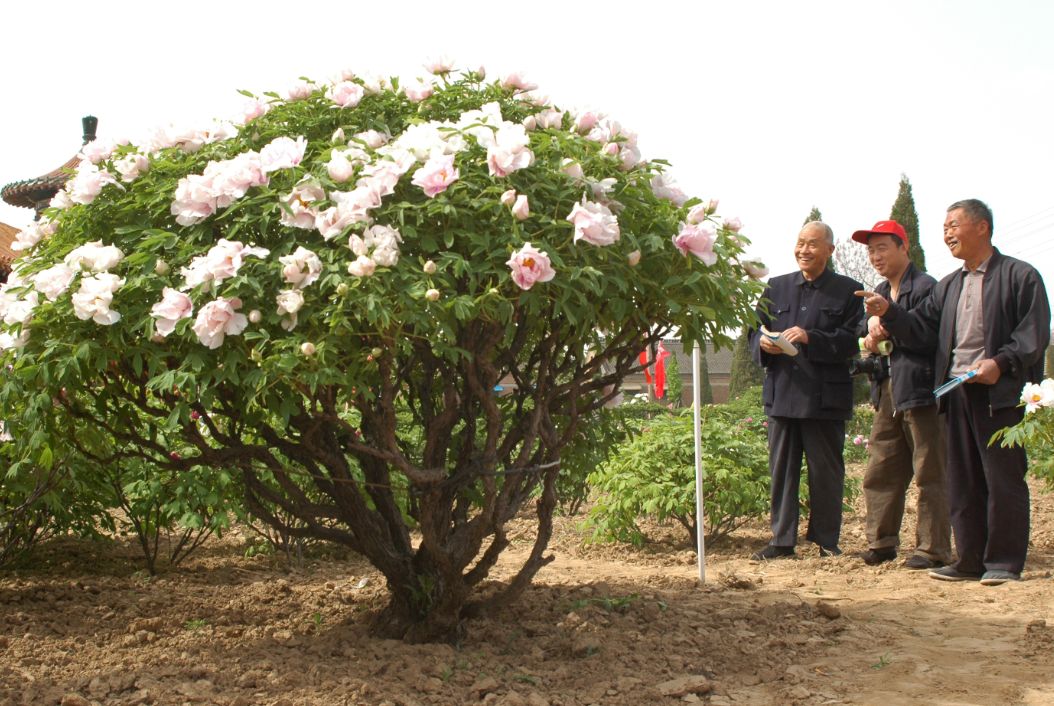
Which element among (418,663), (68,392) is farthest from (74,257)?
(418,663)

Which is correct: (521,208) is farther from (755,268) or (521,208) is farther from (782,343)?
(782,343)

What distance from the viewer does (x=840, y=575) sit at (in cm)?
583

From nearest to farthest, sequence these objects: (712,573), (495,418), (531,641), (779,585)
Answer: (495,418) → (531,641) → (779,585) → (712,573)

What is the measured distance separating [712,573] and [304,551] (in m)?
2.45

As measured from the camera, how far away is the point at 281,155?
3463 millimetres

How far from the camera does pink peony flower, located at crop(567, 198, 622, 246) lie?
323cm

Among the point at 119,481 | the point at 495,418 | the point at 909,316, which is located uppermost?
the point at 909,316

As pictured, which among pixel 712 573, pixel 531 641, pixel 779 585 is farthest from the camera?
pixel 712 573

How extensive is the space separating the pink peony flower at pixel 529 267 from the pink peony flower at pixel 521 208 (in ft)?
0.31

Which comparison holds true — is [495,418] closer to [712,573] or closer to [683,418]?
[712,573]

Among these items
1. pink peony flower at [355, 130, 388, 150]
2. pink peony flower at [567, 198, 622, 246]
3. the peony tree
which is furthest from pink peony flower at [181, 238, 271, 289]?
pink peony flower at [567, 198, 622, 246]

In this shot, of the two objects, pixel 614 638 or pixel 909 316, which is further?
pixel 909 316

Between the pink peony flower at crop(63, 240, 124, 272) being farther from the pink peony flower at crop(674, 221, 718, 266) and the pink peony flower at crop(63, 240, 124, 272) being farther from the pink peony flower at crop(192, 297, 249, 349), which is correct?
the pink peony flower at crop(674, 221, 718, 266)

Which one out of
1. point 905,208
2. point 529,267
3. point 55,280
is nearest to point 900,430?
point 529,267
